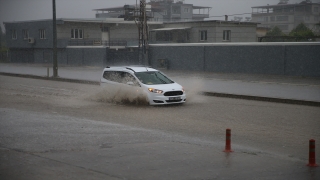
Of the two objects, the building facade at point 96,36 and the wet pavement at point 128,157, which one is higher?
the building facade at point 96,36

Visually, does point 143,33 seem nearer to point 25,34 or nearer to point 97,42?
point 97,42

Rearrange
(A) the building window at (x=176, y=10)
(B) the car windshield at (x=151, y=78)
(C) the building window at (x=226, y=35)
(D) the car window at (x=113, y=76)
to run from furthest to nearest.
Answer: (A) the building window at (x=176, y=10) < (C) the building window at (x=226, y=35) < (D) the car window at (x=113, y=76) < (B) the car windshield at (x=151, y=78)

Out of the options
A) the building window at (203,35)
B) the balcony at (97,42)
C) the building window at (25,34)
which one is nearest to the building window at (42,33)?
the building window at (25,34)

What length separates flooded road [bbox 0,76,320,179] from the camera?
25.3 feet

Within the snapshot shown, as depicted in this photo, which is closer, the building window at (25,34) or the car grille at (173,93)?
the car grille at (173,93)

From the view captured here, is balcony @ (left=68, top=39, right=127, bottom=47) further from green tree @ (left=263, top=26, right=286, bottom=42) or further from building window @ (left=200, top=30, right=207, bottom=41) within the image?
green tree @ (left=263, top=26, right=286, bottom=42)

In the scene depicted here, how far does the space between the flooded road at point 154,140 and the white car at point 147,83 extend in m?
0.44

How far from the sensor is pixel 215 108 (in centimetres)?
1719

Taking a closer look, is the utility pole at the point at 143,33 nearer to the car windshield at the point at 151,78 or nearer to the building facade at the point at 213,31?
the building facade at the point at 213,31

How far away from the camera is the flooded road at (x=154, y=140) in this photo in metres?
7.72

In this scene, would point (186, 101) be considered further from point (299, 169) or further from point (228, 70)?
point (228, 70)

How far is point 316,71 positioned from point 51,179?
29379mm

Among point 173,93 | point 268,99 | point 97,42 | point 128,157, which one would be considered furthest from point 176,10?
point 128,157

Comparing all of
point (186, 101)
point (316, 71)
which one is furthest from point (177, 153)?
point (316, 71)
